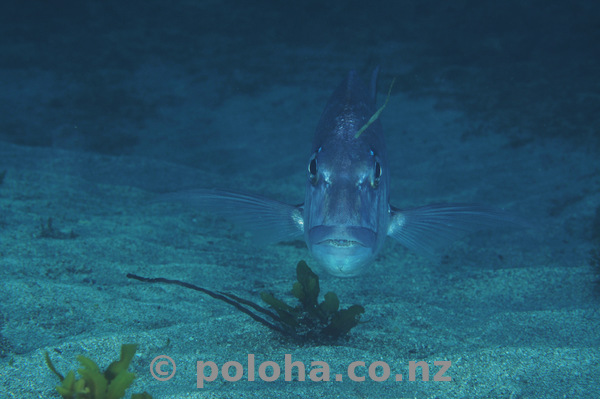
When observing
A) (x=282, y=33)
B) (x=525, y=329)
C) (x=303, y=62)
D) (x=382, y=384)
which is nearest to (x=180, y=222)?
(x=382, y=384)

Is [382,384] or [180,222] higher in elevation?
[180,222]

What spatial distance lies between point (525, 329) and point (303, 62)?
10.4m

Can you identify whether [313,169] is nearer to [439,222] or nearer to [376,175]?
[376,175]

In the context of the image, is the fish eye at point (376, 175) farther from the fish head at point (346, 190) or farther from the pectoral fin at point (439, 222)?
the pectoral fin at point (439, 222)

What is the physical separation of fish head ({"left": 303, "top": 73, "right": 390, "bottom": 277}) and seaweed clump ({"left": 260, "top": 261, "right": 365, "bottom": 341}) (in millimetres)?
641

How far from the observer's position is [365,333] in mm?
3152

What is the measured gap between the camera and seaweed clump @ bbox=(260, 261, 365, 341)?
2973 millimetres

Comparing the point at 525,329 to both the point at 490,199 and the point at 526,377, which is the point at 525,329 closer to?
the point at 526,377

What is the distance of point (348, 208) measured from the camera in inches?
89.1

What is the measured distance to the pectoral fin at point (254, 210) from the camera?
3.02 metres

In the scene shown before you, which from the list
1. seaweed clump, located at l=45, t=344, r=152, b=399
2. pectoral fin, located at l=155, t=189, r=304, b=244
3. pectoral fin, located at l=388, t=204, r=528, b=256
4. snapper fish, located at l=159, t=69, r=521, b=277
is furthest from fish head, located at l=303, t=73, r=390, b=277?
seaweed clump, located at l=45, t=344, r=152, b=399

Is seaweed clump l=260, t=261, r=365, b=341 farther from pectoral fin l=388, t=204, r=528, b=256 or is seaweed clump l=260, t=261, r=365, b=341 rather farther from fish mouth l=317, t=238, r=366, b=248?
fish mouth l=317, t=238, r=366, b=248

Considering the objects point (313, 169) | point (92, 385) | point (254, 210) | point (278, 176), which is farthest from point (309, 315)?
point (278, 176)

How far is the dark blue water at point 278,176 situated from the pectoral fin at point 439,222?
71 cm
